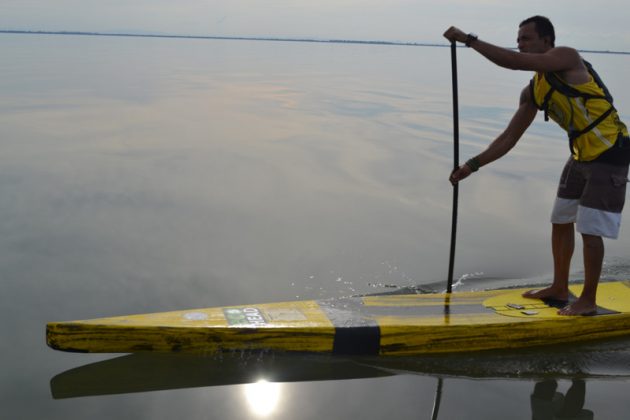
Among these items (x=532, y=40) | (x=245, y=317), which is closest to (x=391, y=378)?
(x=245, y=317)

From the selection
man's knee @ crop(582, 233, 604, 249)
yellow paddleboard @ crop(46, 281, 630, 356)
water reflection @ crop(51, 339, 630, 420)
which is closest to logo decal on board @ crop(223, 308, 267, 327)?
yellow paddleboard @ crop(46, 281, 630, 356)

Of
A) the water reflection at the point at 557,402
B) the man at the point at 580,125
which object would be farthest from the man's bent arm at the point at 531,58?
the water reflection at the point at 557,402

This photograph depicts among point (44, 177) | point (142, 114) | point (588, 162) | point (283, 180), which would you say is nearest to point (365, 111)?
point (142, 114)

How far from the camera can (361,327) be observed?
4.12 m

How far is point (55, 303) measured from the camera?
16.1ft

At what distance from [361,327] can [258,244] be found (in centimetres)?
248

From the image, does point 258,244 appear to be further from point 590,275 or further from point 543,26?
point 543,26

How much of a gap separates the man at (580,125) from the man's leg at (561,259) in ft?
0.45

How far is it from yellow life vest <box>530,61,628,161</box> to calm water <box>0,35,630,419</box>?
54.1 inches

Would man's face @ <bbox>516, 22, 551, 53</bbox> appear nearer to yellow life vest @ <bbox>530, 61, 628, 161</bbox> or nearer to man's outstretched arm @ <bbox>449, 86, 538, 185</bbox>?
yellow life vest @ <bbox>530, 61, 628, 161</bbox>

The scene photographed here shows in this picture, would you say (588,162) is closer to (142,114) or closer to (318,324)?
(318,324)

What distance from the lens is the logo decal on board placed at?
13.0 feet

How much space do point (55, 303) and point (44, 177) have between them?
3.79 meters

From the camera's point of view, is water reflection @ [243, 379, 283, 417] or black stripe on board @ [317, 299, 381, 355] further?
black stripe on board @ [317, 299, 381, 355]
